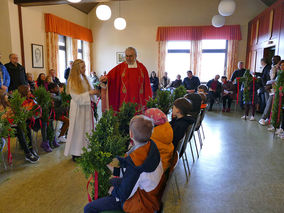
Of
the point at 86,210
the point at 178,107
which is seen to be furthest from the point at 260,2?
the point at 86,210

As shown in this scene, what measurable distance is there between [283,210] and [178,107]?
1425 mm

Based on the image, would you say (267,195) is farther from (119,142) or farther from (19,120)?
(19,120)

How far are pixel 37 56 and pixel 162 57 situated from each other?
5.37 metres

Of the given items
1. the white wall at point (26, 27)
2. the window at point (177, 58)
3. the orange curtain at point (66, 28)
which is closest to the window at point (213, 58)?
the window at point (177, 58)

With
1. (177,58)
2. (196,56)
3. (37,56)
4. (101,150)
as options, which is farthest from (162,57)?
(101,150)

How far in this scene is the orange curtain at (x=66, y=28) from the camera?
7.52 meters

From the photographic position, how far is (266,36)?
7262 mm

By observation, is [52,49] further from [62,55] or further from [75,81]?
[75,81]

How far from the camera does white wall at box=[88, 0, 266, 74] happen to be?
9531 millimetres

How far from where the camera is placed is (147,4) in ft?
33.1

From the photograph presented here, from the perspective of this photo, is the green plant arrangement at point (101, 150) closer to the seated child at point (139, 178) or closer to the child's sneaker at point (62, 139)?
the seated child at point (139, 178)

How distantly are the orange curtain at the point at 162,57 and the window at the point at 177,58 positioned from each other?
225 millimetres

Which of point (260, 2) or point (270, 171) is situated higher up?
point (260, 2)

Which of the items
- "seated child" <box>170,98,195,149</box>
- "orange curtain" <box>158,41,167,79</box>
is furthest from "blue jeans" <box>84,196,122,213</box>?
"orange curtain" <box>158,41,167,79</box>
